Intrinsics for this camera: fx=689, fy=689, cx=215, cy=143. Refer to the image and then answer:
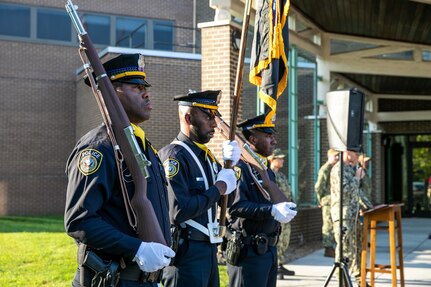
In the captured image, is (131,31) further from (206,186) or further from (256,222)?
(206,186)

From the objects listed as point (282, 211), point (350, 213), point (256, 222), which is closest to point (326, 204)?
point (350, 213)

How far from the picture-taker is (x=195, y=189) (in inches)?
184

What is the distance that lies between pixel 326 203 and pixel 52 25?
14.5m

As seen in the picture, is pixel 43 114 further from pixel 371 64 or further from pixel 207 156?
pixel 207 156

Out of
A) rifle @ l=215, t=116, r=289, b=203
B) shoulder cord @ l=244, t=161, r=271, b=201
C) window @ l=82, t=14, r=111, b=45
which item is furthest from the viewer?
window @ l=82, t=14, r=111, b=45

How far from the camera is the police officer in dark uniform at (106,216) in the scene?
10.3 feet

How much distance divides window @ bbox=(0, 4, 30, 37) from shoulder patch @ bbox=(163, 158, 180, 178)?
1937 centimetres

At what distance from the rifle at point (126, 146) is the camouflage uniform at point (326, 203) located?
8423mm

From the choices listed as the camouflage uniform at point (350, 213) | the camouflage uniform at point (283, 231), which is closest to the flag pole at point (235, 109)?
the camouflage uniform at point (350, 213)

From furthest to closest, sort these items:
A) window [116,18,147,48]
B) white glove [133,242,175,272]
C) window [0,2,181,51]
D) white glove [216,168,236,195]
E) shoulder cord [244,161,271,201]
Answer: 1. window [116,18,147,48]
2. window [0,2,181,51]
3. shoulder cord [244,161,271,201]
4. white glove [216,168,236,195]
5. white glove [133,242,175,272]

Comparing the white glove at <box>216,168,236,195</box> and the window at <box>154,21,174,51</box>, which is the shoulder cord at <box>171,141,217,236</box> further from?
the window at <box>154,21,174,51</box>

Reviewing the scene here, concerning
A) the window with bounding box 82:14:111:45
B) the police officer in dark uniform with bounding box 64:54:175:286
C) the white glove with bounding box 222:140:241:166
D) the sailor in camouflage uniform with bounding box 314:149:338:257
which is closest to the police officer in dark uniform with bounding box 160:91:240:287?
the white glove with bounding box 222:140:241:166

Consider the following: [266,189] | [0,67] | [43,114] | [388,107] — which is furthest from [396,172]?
[266,189]

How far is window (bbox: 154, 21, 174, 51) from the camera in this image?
24000 millimetres
